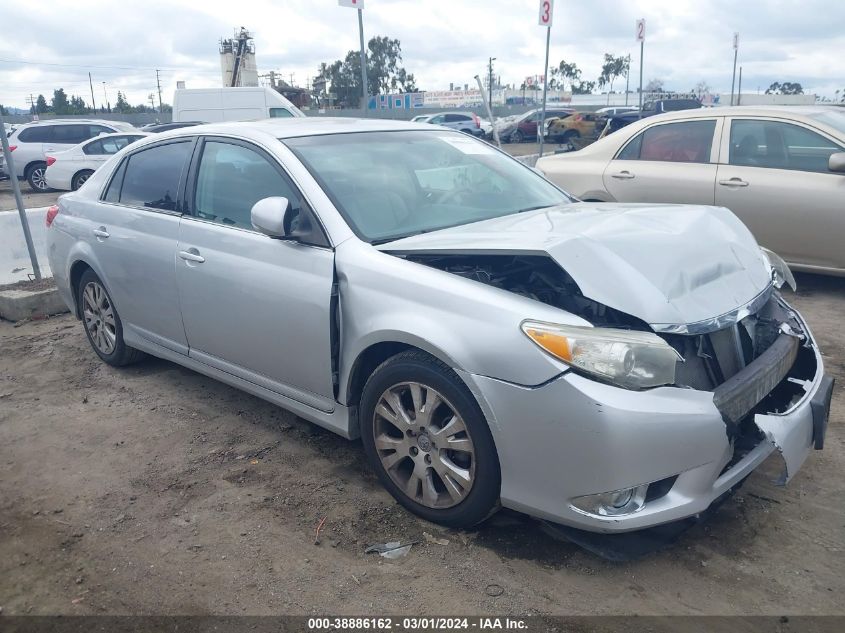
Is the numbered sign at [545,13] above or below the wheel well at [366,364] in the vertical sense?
above

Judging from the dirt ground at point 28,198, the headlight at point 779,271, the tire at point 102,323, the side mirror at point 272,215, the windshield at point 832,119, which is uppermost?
the windshield at point 832,119

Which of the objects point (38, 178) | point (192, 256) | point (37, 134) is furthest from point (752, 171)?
point (37, 134)

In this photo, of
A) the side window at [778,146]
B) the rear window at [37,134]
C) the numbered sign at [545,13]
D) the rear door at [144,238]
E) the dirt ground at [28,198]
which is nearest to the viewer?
the rear door at [144,238]

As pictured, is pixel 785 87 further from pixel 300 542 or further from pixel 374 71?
pixel 300 542

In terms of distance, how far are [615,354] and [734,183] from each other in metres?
4.51

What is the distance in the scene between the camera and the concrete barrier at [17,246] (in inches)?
290

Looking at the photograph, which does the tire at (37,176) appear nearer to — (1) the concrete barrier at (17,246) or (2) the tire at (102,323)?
(1) the concrete barrier at (17,246)

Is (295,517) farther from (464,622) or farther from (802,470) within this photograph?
(802,470)

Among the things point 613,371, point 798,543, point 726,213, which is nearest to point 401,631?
point 613,371

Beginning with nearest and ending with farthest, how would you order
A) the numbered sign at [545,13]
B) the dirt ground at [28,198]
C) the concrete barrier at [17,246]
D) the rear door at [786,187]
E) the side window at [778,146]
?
the rear door at [786,187]
the side window at [778,146]
the concrete barrier at [17,246]
the numbered sign at [545,13]
the dirt ground at [28,198]

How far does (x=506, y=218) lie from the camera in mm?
3600

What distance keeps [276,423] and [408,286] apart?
1.64m

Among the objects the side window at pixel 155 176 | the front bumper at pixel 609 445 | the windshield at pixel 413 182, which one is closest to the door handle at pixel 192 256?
the side window at pixel 155 176

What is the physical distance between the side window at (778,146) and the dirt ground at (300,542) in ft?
8.91
